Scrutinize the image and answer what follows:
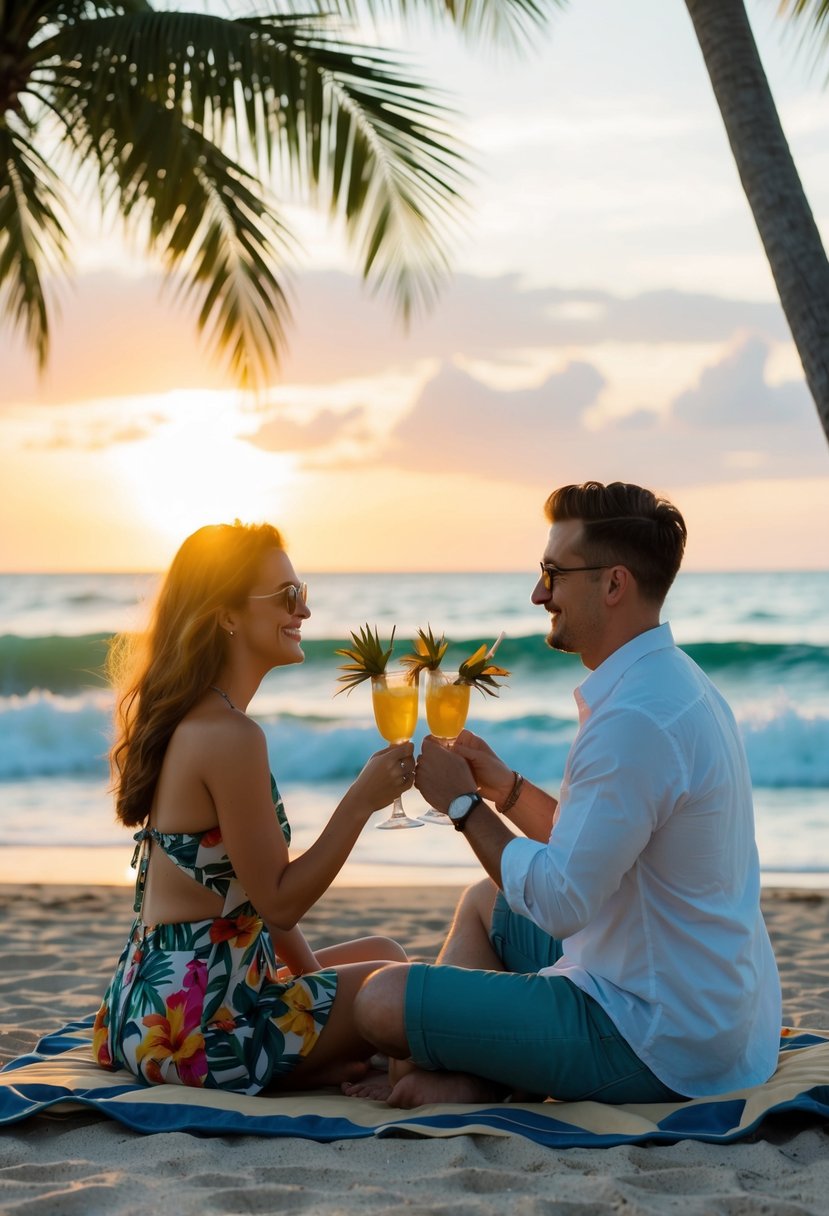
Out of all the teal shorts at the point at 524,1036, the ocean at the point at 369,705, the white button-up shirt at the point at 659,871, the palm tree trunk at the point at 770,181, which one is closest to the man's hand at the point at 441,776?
the white button-up shirt at the point at 659,871

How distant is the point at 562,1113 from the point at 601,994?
35cm

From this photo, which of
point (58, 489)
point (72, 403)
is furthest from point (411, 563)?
point (72, 403)

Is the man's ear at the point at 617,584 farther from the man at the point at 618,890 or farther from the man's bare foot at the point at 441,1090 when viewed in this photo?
the man's bare foot at the point at 441,1090

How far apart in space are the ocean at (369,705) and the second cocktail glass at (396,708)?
0.71m

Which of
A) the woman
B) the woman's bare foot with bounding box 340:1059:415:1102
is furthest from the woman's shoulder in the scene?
the woman's bare foot with bounding box 340:1059:415:1102

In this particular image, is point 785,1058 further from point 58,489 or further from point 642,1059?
point 58,489

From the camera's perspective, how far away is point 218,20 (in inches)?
298

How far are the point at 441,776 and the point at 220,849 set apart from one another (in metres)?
0.59

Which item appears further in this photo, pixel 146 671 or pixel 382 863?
pixel 382 863

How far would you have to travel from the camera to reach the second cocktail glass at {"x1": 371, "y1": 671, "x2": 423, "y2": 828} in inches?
144

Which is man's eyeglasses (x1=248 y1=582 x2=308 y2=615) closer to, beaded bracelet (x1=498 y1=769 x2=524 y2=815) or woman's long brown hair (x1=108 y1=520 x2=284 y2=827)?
woman's long brown hair (x1=108 y1=520 x2=284 y2=827)

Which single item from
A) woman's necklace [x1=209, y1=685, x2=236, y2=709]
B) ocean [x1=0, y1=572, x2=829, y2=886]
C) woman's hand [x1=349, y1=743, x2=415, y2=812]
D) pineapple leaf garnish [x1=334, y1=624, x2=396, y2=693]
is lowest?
ocean [x1=0, y1=572, x2=829, y2=886]

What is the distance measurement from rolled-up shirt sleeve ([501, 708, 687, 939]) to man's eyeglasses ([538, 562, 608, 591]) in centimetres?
40

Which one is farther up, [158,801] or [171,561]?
[171,561]
